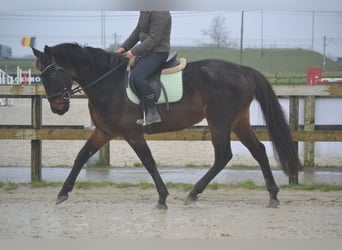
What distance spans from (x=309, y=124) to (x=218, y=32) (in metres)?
1.67

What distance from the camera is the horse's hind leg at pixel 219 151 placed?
3768 millimetres

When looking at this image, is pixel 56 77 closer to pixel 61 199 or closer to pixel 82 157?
pixel 82 157

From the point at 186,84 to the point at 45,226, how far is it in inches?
55.1

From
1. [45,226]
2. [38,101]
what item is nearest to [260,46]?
[45,226]

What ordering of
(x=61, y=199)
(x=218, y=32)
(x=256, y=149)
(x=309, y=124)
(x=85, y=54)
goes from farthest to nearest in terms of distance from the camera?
1. (x=309, y=124)
2. (x=256, y=149)
3. (x=61, y=199)
4. (x=85, y=54)
5. (x=218, y=32)

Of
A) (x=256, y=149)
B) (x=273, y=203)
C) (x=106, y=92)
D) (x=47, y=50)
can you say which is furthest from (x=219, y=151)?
(x=47, y=50)

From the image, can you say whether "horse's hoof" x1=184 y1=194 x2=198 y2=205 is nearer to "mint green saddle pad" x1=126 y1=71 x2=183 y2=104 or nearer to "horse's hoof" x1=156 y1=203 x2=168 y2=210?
"horse's hoof" x1=156 y1=203 x2=168 y2=210

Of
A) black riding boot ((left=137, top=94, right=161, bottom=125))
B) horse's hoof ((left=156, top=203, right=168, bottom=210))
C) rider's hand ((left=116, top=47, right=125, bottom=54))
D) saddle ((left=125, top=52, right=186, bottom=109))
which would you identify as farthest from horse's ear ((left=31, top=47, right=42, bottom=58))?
horse's hoof ((left=156, top=203, right=168, bottom=210))

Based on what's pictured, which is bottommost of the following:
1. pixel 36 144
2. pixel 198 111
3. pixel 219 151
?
pixel 36 144

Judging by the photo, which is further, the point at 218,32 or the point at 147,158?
the point at 147,158

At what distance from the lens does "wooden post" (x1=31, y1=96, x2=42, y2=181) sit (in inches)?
174

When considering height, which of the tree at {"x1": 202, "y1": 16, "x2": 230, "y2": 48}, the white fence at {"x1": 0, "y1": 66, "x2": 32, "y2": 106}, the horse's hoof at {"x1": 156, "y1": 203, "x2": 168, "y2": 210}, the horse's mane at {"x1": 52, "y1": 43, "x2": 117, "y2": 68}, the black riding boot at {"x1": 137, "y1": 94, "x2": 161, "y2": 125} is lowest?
the horse's hoof at {"x1": 156, "y1": 203, "x2": 168, "y2": 210}

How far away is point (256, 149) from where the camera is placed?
12.5 ft

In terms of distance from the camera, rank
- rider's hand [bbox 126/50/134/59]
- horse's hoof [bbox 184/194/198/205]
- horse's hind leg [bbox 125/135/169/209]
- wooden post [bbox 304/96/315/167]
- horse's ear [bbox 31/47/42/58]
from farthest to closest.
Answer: wooden post [bbox 304/96/315/167], horse's hoof [bbox 184/194/198/205], horse's hind leg [bbox 125/135/169/209], rider's hand [bbox 126/50/134/59], horse's ear [bbox 31/47/42/58]
